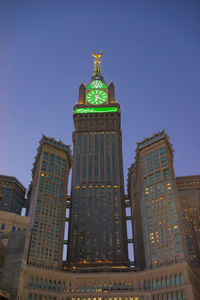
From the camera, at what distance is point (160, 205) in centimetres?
14938

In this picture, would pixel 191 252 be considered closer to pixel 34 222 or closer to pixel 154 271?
pixel 154 271

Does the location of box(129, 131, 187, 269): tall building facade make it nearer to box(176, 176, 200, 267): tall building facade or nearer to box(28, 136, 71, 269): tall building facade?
box(176, 176, 200, 267): tall building facade

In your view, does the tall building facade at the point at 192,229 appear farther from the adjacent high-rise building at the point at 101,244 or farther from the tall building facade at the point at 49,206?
the tall building facade at the point at 49,206

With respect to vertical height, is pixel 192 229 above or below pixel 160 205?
below

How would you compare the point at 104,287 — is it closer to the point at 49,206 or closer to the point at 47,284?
the point at 47,284

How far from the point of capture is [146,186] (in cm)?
15975

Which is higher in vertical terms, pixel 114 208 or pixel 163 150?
pixel 163 150

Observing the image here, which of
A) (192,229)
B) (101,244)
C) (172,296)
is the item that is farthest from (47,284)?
(192,229)

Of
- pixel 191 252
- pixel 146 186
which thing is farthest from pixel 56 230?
pixel 191 252

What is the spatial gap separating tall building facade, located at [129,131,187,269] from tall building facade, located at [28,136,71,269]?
44.2 m

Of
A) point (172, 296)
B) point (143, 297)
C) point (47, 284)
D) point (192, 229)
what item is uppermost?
point (192, 229)

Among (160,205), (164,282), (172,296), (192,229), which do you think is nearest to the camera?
(172,296)

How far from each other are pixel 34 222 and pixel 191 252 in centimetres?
9381

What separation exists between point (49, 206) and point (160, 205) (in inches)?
2252
